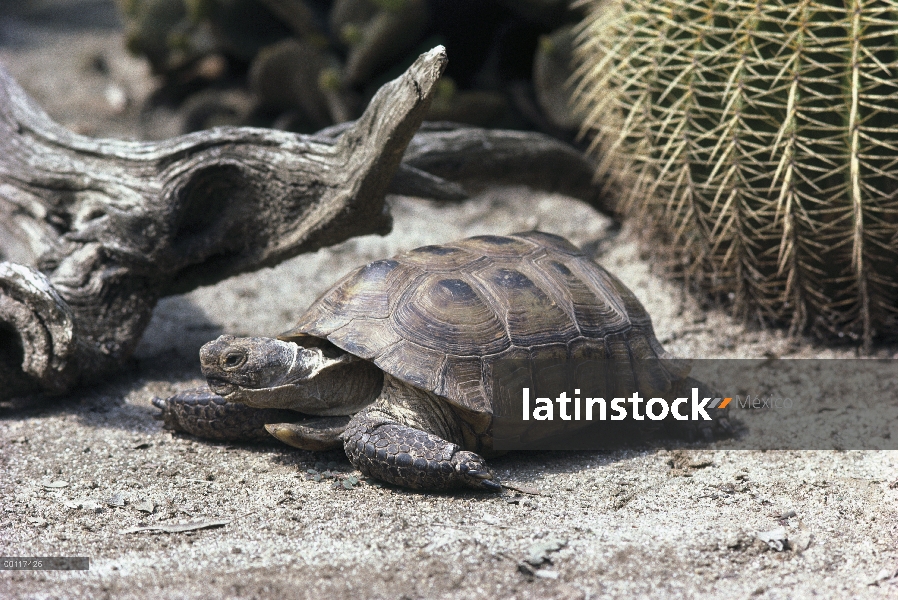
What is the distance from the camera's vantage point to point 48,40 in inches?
430

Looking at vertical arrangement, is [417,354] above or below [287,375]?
above

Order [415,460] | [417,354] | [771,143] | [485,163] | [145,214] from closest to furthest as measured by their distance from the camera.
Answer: [415,460]
[417,354]
[771,143]
[145,214]
[485,163]

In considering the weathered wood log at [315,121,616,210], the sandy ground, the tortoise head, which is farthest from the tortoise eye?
the weathered wood log at [315,121,616,210]

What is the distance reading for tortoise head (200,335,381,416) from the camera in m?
3.12

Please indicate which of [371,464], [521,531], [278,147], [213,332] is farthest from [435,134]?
[521,531]

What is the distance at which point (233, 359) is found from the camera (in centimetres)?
313

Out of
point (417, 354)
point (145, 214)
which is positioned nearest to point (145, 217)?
point (145, 214)

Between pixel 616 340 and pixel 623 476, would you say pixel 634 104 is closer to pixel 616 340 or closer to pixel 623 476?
pixel 616 340

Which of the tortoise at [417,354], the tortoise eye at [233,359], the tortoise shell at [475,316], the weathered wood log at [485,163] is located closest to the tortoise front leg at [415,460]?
the tortoise at [417,354]

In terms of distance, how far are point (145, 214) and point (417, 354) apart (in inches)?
74.0

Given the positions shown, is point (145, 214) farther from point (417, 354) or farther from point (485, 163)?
point (485, 163)

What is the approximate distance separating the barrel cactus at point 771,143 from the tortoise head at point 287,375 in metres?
2.14

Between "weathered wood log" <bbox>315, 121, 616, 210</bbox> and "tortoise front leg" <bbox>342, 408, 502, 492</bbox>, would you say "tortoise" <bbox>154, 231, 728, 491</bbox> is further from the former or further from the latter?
"weathered wood log" <bbox>315, 121, 616, 210</bbox>

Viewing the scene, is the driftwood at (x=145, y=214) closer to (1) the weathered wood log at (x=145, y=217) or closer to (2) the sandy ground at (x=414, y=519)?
(1) the weathered wood log at (x=145, y=217)
